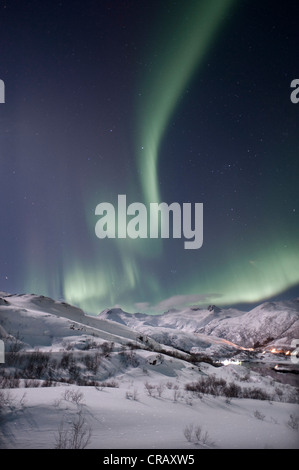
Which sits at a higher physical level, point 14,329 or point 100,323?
point 14,329

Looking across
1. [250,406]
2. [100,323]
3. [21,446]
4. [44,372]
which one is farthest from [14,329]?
[21,446]

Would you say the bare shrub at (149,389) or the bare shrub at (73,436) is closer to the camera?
the bare shrub at (73,436)

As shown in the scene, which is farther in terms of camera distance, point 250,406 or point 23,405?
point 250,406

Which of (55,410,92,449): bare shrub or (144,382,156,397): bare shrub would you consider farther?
(144,382,156,397): bare shrub

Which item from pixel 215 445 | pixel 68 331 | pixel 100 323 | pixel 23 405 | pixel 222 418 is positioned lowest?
pixel 100 323

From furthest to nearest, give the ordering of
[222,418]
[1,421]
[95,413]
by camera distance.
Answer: [222,418] < [95,413] < [1,421]

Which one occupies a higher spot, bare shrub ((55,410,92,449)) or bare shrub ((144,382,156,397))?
bare shrub ((55,410,92,449))

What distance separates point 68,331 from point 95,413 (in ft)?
82.5

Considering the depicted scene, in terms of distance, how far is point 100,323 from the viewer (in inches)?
1735

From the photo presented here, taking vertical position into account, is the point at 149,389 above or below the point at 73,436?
below

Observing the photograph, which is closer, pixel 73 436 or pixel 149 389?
pixel 73 436

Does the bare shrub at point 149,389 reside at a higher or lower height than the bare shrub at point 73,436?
lower
